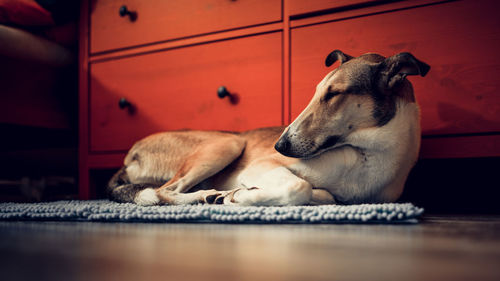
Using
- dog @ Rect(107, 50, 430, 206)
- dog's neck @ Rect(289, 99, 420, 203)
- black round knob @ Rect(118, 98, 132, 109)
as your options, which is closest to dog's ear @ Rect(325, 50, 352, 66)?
dog @ Rect(107, 50, 430, 206)

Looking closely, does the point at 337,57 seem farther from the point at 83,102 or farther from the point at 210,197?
the point at 83,102

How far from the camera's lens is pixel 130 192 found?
168 centimetres

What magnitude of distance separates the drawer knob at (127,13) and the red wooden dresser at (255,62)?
0.04 feet

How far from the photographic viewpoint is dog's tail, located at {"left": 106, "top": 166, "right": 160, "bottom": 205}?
154 centimetres

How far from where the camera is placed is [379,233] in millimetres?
851

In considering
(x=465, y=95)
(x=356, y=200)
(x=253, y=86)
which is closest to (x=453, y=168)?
(x=465, y=95)

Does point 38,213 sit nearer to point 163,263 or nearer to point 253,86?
point 163,263

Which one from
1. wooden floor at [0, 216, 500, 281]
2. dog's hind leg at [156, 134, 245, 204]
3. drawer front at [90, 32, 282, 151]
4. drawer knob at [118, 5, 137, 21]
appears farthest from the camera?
drawer knob at [118, 5, 137, 21]

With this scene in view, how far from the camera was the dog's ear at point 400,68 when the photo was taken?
1.36 meters

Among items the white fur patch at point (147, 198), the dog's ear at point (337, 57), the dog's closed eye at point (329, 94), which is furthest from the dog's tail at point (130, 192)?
the dog's ear at point (337, 57)

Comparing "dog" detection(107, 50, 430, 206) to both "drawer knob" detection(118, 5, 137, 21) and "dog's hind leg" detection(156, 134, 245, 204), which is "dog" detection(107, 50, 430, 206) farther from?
"drawer knob" detection(118, 5, 137, 21)

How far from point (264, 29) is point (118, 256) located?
64.2 inches

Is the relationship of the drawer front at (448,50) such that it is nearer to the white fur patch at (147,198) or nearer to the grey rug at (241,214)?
the grey rug at (241,214)

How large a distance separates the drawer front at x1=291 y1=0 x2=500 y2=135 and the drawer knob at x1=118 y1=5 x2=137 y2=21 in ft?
4.02
